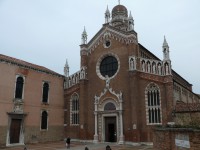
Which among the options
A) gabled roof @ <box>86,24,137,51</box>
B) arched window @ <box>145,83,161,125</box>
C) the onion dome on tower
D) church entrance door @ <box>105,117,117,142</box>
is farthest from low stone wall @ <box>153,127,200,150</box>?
the onion dome on tower

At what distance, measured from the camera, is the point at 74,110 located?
3178cm

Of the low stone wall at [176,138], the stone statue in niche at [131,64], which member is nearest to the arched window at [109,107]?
the stone statue in niche at [131,64]

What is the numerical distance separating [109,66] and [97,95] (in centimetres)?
408

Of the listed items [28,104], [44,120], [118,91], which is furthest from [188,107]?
[28,104]

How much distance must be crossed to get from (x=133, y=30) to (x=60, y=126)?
53.2ft

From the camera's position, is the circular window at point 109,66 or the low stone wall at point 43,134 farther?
the circular window at point 109,66

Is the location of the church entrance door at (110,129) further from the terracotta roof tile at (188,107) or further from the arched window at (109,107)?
the terracotta roof tile at (188,107)

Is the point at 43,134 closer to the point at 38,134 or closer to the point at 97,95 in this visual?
the point at 38,134

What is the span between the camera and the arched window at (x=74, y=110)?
31.3m

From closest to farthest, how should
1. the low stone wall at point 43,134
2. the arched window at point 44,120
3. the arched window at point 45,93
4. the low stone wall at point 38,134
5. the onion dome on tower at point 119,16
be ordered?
the low stone wall at point 38,134, the low stone wall at point 43,134, the arched window at point 44,120, the arched window at point 45,93, the onion dome on tower at point 119,16

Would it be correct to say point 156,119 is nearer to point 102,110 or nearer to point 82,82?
point 102,110

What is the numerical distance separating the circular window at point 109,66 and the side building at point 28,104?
673 centimetres

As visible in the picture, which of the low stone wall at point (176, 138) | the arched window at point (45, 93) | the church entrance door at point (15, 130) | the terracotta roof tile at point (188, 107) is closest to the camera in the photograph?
the low stone wall at point (176, 138)

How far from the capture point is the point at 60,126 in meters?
31.6
